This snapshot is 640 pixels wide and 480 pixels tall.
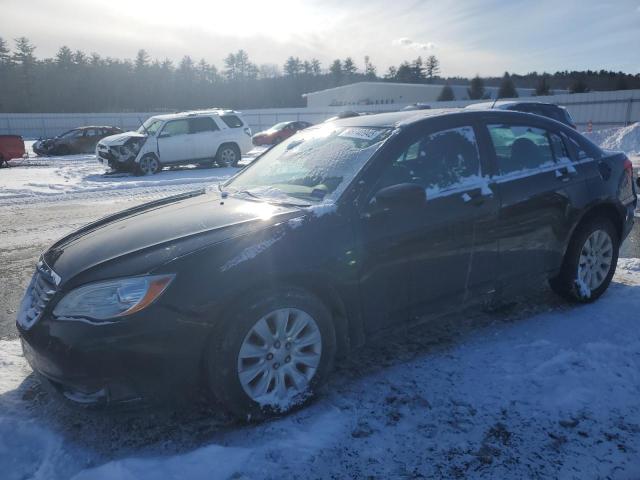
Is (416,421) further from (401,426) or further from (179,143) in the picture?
(179,143)

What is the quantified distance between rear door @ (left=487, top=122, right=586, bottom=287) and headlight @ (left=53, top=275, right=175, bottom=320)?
7.83ft

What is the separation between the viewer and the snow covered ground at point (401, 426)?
8.12ft

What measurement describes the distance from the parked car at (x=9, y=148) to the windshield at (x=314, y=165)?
62.1ft

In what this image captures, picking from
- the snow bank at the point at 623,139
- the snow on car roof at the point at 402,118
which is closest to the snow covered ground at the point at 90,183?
the snow on car roof at the point at 402,118

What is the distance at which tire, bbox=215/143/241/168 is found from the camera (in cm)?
1758

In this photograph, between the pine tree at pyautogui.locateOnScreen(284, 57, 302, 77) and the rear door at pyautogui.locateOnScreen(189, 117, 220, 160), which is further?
the pine tree at pyautogui.locateOnScreen(284, 57, 302, 77)

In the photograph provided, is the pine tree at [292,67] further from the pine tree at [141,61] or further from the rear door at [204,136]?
the rear door at [204,136]

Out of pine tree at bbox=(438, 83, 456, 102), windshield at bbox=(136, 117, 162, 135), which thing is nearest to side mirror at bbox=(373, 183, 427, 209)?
windshield at bbox=(136, 117, 162, 135)

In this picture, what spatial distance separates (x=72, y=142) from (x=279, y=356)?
26.5m

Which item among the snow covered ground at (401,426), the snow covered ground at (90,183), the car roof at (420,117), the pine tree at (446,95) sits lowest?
the snow covered ground at (401,426)

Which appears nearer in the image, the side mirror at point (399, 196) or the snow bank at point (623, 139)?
the side mirror at point (399, 196)

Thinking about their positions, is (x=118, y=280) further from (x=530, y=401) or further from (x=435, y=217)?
(x=530, y=401)

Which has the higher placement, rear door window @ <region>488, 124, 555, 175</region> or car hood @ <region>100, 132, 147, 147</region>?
car hood @ <region>100, 132, 147, 147</region>

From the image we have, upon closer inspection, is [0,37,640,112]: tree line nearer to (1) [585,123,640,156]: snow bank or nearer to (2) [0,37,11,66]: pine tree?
(2) [0,37,11,66]: pine tree
